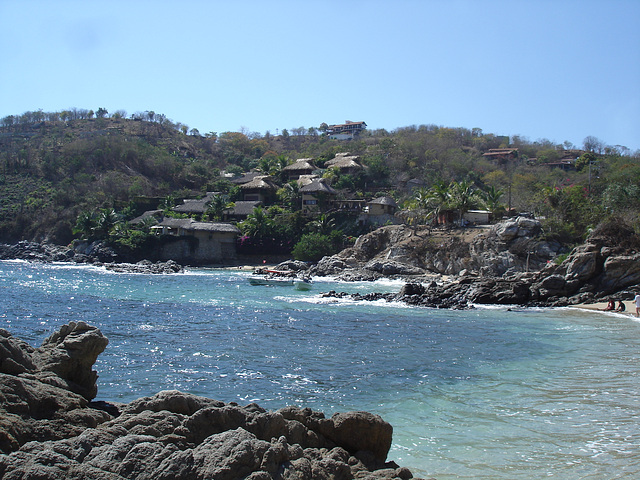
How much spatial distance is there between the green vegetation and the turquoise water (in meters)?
19.2

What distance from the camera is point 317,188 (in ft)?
186

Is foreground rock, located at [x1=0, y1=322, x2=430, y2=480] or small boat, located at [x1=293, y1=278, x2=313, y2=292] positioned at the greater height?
foreground rock, located at [x1=0, y1=322, x2=430, y2=480]

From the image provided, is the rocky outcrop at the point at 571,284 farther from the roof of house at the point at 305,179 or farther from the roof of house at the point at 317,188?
the roof of house at the point at 305,179

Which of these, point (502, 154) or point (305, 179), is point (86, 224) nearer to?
point (305, 179)

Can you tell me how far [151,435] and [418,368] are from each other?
908cm

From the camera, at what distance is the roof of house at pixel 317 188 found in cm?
5656

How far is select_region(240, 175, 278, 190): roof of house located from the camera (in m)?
62.3

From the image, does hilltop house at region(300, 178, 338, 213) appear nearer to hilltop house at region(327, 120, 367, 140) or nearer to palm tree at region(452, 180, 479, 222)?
palm tree at region(452, 180, 479, 222)

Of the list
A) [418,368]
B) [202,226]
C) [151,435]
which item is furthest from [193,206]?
[151,435]

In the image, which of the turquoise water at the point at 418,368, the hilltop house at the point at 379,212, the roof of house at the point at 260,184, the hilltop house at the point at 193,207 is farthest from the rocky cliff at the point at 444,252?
the hilltop house at the point at 193,207

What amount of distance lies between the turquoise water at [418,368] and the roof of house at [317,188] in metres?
29.9

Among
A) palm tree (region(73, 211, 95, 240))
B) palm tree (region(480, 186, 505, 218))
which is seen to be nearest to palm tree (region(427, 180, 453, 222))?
palm tree (region(480, 186, 505, 218))

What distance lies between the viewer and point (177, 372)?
1271 cm

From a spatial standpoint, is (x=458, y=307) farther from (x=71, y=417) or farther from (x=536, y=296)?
(x=71, y=417)
